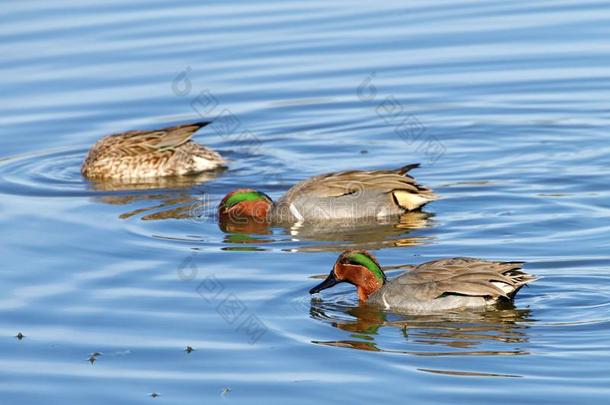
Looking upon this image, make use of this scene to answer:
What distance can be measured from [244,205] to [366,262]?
130 inches

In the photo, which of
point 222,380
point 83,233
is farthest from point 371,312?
point 83,233

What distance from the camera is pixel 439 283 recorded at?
1129 centimetres

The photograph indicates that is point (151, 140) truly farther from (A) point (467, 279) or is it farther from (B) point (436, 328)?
(B) point (436, 328)

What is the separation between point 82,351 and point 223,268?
7.96 ft

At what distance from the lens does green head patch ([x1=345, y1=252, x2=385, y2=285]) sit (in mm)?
11758

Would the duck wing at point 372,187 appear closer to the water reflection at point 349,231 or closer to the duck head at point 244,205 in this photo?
the water reflection at point 349,231

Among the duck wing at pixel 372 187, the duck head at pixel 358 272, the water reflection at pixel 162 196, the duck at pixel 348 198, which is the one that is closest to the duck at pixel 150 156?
the water reflection at pixel 162 196

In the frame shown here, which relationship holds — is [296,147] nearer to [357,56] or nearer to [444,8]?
[357,56]

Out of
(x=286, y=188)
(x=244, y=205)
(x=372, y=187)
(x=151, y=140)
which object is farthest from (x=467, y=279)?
(x=151, y=140)

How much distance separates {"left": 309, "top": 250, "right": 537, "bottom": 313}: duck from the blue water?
0.60 feet

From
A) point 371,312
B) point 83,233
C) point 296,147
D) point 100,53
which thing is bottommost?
point 371,312

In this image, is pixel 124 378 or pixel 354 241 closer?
pixel 124 378

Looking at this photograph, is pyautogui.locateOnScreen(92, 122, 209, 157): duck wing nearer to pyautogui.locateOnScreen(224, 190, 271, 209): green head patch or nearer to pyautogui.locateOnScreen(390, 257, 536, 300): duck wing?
pyautogui.locateOnScreen(224, 190, 271, 209): green head patch

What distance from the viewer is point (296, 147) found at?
1752 cm
